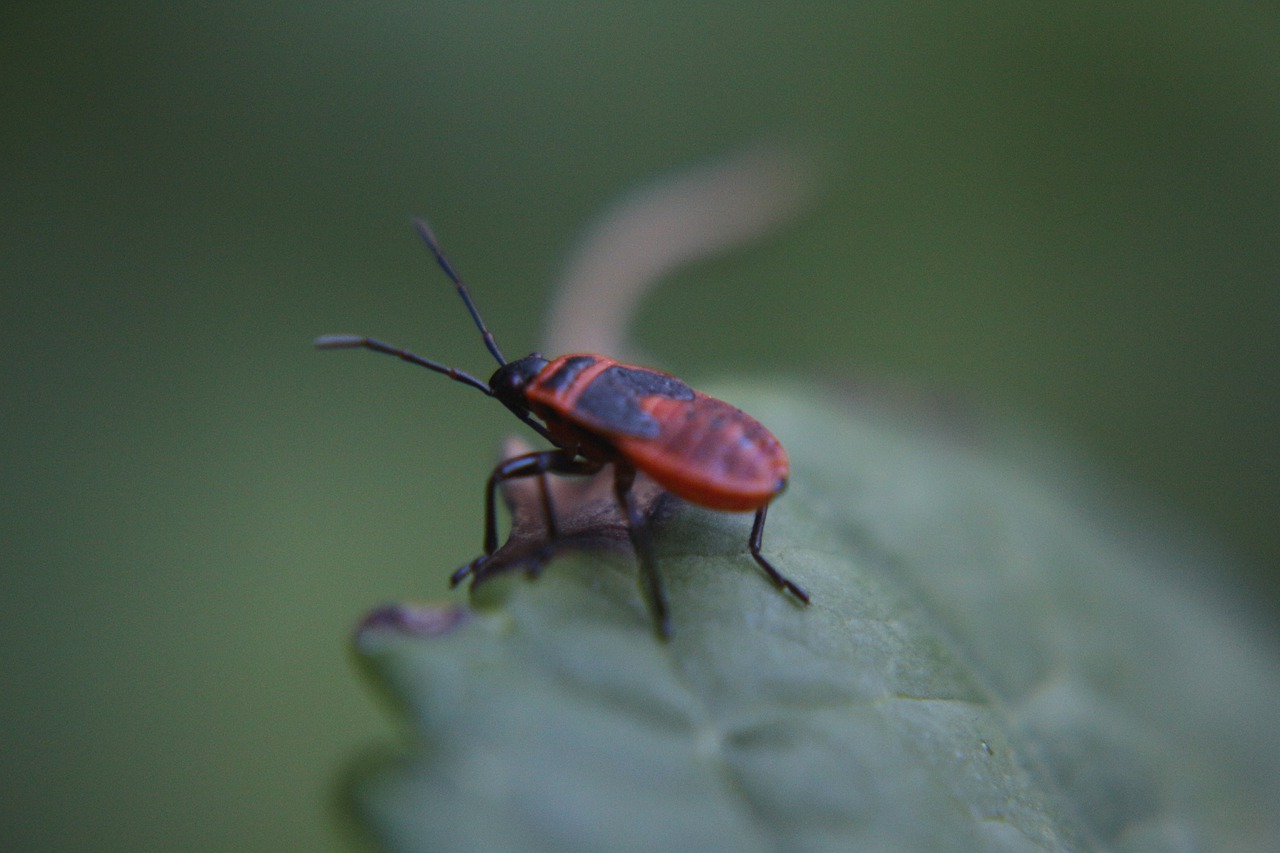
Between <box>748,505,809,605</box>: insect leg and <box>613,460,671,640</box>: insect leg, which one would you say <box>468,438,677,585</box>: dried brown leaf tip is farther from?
<box>748,505,809,605</box>: insect leg

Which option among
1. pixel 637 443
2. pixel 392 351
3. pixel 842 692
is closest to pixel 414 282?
pixel 392 351

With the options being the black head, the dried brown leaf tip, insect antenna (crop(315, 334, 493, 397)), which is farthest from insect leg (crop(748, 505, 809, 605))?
insect antenna (crop(315, 334, 493, 397))

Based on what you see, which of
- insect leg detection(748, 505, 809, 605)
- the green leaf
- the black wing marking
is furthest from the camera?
the black wing marking

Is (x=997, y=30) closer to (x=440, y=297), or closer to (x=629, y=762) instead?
Result: (x=440, y=297)

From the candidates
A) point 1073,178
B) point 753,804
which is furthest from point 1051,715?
point 1073,178

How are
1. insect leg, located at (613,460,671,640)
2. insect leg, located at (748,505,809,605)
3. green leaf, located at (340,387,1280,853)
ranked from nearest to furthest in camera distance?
1. green leaf, located at (340,387,1280,853)
2. insect leg, located at (613,460,671,640)
3. insect leg, located at (748,505,809,605)

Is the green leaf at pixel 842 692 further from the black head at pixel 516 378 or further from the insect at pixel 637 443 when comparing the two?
the black head at pixel 516 378

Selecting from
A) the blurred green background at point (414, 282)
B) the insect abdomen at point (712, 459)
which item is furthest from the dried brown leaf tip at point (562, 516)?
the blurred green background at point (414, 282)
